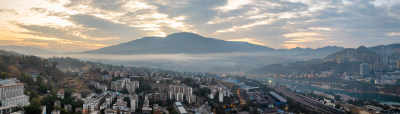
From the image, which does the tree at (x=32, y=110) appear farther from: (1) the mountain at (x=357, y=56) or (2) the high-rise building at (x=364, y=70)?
Result: (1) the mountain at (x=357, y=56)

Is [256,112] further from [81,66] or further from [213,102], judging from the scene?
[81,66]

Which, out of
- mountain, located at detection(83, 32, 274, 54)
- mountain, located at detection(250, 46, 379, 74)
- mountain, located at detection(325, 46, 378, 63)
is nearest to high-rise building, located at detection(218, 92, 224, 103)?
mountain, located at detection(250, 46, 379, 74)

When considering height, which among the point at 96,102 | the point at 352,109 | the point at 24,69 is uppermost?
the point at 24,69

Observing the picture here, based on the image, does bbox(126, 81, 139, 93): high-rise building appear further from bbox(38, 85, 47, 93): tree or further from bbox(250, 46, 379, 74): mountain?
bbox(250, 46, 379, 74): mountain

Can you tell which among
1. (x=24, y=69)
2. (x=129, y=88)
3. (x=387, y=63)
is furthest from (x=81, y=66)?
(x=387, y=63)

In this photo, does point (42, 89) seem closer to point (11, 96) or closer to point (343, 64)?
point (11, 96)

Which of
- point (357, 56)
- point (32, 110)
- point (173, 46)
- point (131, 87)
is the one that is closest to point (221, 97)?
point (131, 87)

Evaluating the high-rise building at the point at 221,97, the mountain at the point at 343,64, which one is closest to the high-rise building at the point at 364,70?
the mountain at the point at 343,64

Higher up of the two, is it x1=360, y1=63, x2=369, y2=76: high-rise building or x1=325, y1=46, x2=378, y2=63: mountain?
x1=325, y1=46, x2=378, y2=63: mountain
